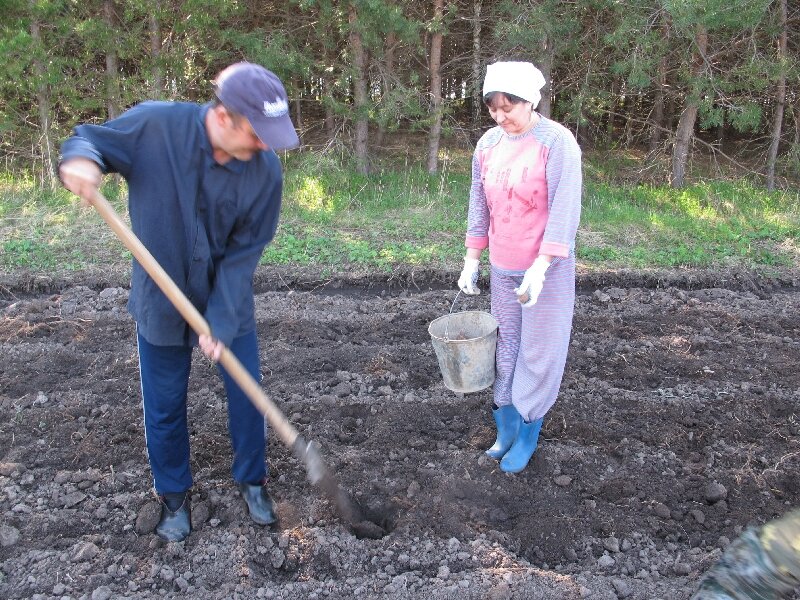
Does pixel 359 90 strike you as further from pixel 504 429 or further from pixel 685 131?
pixel 504 429

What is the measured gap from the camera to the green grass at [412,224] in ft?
21.7

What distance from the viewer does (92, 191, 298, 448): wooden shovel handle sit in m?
2.41

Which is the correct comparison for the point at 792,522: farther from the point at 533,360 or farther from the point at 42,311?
the point at 42,311

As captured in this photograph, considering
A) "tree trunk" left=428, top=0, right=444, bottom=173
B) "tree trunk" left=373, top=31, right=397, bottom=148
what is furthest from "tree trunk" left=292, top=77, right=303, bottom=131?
"tree trunk" left=428, top=0, right=444, bottom=173

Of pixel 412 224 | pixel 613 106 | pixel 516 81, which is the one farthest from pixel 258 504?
pixel 613 106

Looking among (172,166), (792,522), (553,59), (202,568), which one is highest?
(553,59)

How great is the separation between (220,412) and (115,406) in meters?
0.61

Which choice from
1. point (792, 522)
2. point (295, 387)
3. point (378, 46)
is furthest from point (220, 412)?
point (378, 46)

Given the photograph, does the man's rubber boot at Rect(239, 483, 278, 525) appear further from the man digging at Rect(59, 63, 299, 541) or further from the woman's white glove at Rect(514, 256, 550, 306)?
the woman's white glove at Rect(514, 256, 550, 306)

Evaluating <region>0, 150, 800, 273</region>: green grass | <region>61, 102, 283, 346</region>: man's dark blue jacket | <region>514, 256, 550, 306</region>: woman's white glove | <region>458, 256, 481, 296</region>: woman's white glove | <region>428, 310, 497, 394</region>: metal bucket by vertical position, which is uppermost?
<region>61, 102, 283, 346</region>: man's dark blue jacket

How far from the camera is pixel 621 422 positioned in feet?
13.1

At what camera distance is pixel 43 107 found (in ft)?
29.0

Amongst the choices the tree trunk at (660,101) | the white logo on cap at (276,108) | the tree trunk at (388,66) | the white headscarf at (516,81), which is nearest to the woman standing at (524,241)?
the white headscarf at (516,81)

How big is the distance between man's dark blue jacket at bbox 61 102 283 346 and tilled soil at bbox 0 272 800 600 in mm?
991
